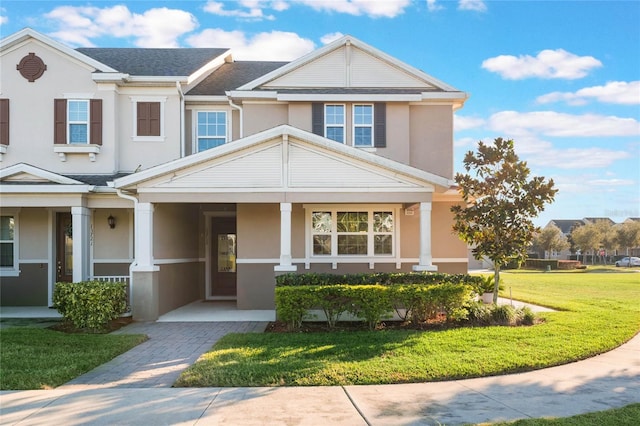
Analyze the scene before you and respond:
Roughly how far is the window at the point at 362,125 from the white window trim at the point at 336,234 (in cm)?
218

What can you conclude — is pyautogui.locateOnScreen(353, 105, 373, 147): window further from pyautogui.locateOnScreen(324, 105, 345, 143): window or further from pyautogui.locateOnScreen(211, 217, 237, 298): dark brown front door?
pyautogui.locateOnScreen(211, 217, 237, 298): dark brown front door

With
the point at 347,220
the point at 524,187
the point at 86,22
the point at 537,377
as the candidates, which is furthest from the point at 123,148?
the point at 537,377

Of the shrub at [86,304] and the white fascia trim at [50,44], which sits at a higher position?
the white fascia trim at [50,44]

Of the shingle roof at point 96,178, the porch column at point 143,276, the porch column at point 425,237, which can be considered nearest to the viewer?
the porch column at point 425,237

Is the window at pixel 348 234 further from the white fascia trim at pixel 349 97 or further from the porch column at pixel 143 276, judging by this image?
the porch column at pixel 143 276

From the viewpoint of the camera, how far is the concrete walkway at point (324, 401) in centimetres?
566

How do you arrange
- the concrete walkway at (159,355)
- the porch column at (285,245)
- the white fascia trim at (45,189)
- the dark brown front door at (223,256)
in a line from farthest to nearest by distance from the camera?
the dark brown front door at (223,256), the white fascia trim at (45,189), the porch column at (285,245), the concrete walkway at (159,355)

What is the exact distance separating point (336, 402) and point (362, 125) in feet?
33.6

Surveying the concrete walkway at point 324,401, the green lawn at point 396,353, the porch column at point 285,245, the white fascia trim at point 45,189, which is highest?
the white fascia trim at point 45,189

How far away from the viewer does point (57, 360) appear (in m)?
8.14

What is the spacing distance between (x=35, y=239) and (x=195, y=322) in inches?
253

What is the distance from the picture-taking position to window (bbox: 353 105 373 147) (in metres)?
15.0

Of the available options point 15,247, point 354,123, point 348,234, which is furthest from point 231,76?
point 15,247

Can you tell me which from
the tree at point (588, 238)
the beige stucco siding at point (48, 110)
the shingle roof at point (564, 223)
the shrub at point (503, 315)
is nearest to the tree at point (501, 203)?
the shrub at point (503, 315)
